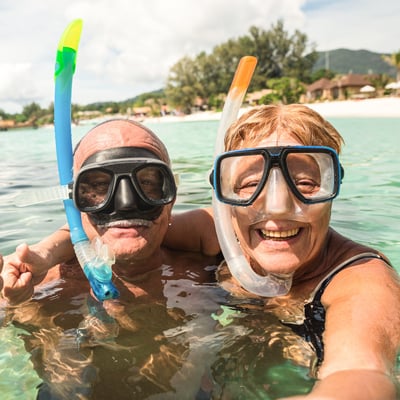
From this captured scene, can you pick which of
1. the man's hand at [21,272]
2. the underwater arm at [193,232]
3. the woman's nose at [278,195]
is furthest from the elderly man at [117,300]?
the woman's nose at [278,195]

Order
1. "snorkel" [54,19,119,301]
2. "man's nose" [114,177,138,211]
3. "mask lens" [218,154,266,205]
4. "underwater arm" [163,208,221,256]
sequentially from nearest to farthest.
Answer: "mask lens" [218,154,266,205] → "man's nose" [114,177,138,211] → "snorkel" [54,19,119,301] → "underwater arm" [163,208,221,256]

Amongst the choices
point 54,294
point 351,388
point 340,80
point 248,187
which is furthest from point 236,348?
point 340,80

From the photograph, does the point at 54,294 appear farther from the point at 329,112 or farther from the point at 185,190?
the point at 329,112

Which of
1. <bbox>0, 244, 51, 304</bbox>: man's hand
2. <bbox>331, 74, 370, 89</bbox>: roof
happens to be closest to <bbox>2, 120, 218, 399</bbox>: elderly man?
<bbox>0, 244, 51, 304</bbox>: man's hand

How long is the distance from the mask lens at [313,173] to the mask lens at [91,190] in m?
0.87

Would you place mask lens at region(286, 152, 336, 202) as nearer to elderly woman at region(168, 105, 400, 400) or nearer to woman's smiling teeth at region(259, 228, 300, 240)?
elderly woman at region(168, 105, 400, 400)

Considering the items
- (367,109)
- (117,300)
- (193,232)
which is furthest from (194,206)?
(367,109)

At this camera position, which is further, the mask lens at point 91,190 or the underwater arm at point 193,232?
the underwater arm at point 193,232

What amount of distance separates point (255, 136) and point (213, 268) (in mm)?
1083

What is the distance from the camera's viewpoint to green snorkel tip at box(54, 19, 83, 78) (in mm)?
2320

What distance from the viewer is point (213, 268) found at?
9.59 feet

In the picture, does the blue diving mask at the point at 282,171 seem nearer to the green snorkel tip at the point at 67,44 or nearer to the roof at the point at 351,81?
the green snorkel tip at the point at 67,44

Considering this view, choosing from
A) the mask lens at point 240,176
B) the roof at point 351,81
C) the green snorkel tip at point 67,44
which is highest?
the roof at point 351,81

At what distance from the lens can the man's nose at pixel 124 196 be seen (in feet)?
7.25
